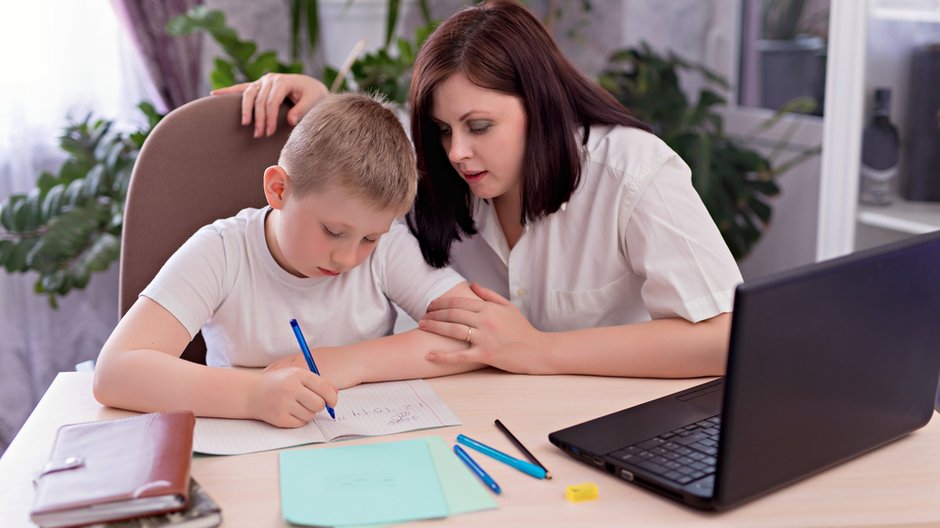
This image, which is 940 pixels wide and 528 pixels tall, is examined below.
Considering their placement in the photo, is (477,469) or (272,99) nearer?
(477,469)

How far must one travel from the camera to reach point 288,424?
110 cm

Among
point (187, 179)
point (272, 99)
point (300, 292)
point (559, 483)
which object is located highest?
point (272, 99)

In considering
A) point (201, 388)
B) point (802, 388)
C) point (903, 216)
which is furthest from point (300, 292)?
point (903, 216)

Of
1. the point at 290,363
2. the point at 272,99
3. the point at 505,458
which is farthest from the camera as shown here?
the point at 272,99

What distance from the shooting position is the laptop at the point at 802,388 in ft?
2.78

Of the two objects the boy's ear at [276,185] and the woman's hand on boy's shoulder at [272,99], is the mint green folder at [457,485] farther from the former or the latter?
the woman's hand on boy's shoulder at [272,99]

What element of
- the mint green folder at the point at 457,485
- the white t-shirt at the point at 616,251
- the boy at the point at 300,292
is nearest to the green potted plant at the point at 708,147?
the white t-shirt at the point at 616,251

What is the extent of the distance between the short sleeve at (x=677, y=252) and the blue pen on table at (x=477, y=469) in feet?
1.42

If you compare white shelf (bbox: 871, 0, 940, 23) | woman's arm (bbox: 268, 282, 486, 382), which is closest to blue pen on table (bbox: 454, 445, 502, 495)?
woman's arm (bbox: 268, 282, 486, 382)

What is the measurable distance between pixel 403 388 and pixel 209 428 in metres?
0.25

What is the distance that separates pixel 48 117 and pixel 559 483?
218 centimetres

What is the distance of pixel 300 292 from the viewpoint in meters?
1.38

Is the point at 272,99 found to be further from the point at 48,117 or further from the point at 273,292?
the point at 48,117

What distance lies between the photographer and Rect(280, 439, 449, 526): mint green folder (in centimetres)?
90
